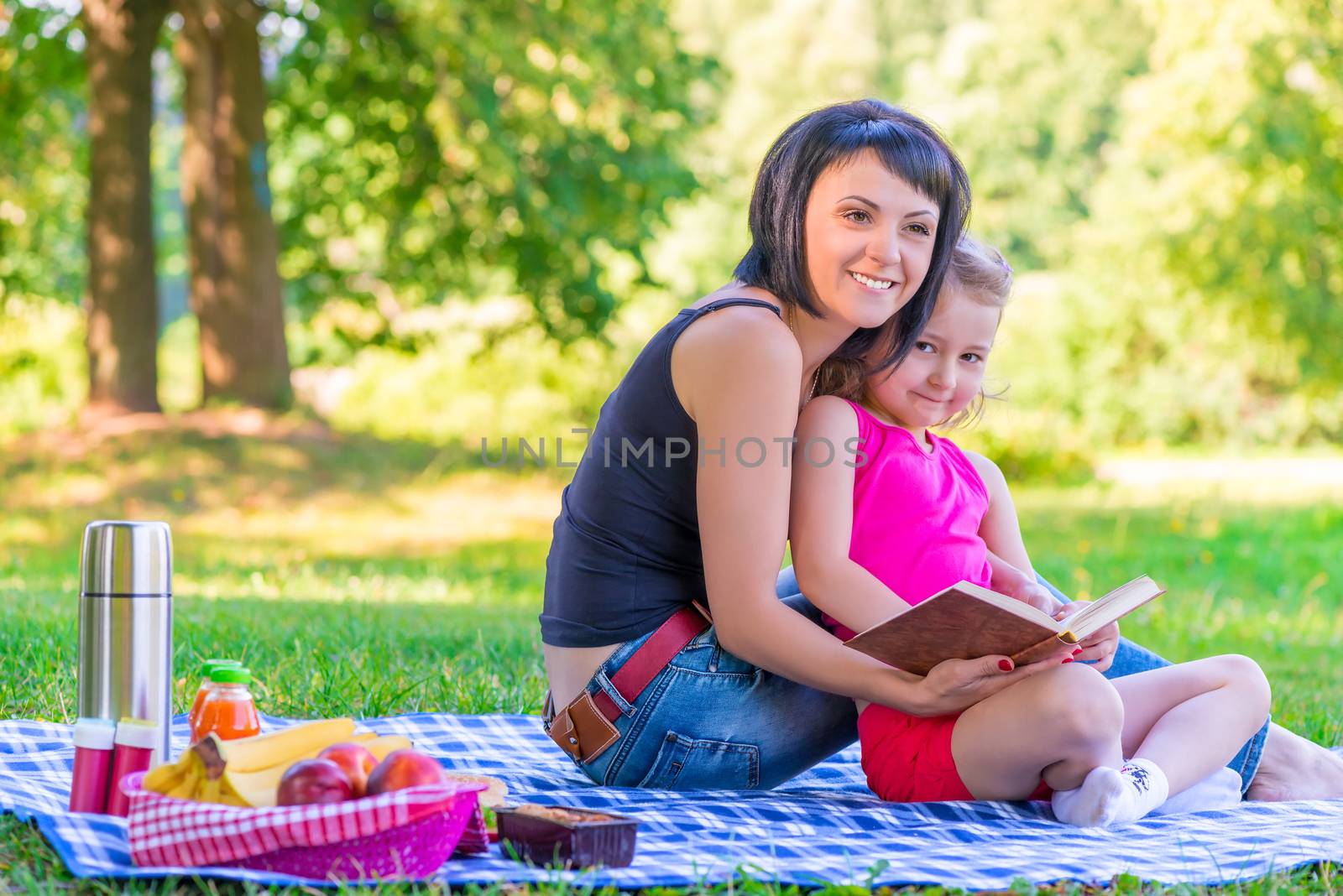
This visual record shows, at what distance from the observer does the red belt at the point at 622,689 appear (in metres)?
2.80

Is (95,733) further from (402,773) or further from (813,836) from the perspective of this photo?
(813,836)

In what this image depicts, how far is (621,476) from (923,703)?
2.45 feet

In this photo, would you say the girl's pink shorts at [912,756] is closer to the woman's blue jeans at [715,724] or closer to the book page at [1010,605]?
the woman's blue jeans at [715,724]

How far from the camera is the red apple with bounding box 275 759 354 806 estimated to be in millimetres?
2135

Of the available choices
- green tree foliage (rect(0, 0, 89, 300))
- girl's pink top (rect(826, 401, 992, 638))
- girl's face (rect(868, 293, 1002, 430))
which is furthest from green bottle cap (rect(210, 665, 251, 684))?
green tree foliage (rect(0, 0, 89, 300))

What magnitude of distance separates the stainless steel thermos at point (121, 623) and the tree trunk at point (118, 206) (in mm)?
8797

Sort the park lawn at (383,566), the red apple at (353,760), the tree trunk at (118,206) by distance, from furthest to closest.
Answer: the tree trunk at (118,206)
the park lawn at (383,566)
the red apple at (353,760)

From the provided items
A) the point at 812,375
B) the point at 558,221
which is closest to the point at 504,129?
the point at 558,221

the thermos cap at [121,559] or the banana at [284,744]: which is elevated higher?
the thermos cap at [121,559]

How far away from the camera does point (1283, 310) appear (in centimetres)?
1388

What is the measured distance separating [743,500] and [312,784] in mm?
953

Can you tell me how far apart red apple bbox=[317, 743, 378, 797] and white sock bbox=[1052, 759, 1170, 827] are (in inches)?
54.0

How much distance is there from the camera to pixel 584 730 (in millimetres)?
2859

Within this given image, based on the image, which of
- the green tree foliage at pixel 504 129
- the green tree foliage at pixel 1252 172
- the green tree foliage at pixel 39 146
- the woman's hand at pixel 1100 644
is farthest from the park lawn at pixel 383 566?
the green tree foliage at pixel 39 146
